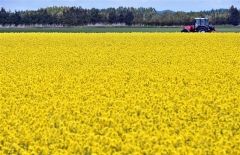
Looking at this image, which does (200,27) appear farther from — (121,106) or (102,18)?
(102,18)

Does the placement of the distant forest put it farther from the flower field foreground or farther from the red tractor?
the flower field foreground

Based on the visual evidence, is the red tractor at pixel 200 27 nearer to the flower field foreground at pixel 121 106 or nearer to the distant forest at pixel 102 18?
the flower field foreground at pixel 121 106

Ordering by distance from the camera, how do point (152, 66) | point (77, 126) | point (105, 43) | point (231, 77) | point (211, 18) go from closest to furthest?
point (77, 126) < point (231, 77) < point (152, 66) < point (105, 43) < point (211, 18)

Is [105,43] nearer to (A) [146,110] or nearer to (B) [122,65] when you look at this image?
(B) [122,65]

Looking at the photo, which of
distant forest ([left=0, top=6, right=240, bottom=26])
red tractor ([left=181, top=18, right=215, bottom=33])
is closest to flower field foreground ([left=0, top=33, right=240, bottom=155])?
red tractor ([left=181, top=18, right=215, bottom=33])

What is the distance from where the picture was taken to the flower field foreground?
395 inches

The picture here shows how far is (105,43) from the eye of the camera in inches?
1425

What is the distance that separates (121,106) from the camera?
13414mm

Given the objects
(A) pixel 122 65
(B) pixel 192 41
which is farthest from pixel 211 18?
(A) pixel 122 65

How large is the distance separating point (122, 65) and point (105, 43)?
13.7 meters

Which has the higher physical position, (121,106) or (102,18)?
(121,106)

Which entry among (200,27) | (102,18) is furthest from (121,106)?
(102,18)

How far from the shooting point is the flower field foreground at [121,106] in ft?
32.9

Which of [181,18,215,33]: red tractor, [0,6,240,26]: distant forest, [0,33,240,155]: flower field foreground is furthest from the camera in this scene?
[0,6,240,26]: distant forest
